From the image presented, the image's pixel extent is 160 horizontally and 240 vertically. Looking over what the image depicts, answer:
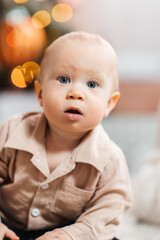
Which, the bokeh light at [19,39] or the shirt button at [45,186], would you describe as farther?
the bokeh light at [19,39]

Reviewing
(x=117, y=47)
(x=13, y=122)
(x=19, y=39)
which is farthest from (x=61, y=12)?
(x=13, y=122)

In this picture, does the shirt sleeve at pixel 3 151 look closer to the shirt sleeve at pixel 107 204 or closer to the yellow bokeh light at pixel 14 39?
the shirt sleeve at pixel 107 204

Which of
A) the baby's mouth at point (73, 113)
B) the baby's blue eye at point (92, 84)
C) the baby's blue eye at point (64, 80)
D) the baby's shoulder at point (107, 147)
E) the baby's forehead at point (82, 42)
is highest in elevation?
the baby's forehead at point (82, 42)

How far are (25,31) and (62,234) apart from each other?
1846mm

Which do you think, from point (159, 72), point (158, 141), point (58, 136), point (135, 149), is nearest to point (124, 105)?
point (159, 72)

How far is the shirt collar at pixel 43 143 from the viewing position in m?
0.71

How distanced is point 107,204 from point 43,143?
0.57 ft

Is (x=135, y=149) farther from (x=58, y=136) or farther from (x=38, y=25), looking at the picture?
(x=58, y=136)

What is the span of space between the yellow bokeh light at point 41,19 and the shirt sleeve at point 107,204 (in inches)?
70.3

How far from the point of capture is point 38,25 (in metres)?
2.37

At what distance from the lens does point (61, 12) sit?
252cm

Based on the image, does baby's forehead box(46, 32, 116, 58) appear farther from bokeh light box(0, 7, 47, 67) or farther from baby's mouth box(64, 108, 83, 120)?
bokeh light box(0, 7, 47, 67)

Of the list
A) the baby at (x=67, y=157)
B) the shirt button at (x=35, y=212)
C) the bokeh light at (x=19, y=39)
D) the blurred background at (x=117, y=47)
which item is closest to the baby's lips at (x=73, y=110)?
the baby at (x=67, y=157)

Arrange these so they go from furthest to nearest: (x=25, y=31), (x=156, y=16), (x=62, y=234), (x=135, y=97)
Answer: (x=156, y=16), (x=135, y=97), (x=25, y=31), (x=62, y=234)
